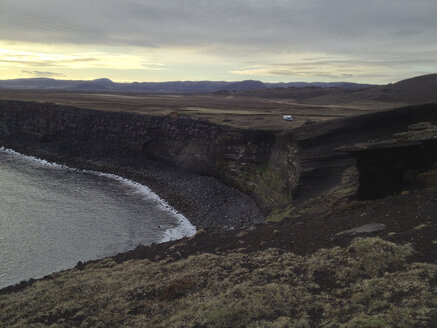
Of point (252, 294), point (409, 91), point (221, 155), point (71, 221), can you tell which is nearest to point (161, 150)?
point (221, 155)

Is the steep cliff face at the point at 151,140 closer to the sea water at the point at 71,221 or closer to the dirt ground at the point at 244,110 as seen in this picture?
the dirt ground at the point at 244,110

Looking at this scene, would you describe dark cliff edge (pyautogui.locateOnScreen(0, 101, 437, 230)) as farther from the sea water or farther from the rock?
the rock

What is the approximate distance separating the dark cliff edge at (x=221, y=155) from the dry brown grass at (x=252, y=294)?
8.95 m

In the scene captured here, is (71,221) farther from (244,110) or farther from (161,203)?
(244,110)

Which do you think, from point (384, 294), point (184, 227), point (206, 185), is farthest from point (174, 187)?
point (384, 294)

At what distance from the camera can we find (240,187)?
130 feet

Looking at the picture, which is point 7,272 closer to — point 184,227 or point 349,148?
point 184,227

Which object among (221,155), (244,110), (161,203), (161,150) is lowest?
(161,203)

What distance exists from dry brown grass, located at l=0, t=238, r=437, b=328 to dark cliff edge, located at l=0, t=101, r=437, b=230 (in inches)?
352

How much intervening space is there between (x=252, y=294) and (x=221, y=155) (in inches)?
1336

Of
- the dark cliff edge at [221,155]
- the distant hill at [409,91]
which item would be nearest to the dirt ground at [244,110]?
the dark cliff edge at [221,155]

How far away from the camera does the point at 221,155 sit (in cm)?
4491

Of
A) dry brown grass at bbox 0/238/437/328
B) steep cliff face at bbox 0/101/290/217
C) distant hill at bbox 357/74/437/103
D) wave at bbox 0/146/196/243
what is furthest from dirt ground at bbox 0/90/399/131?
dry brown grass at bbox 0/238/437/328

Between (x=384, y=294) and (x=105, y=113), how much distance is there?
64351mm
